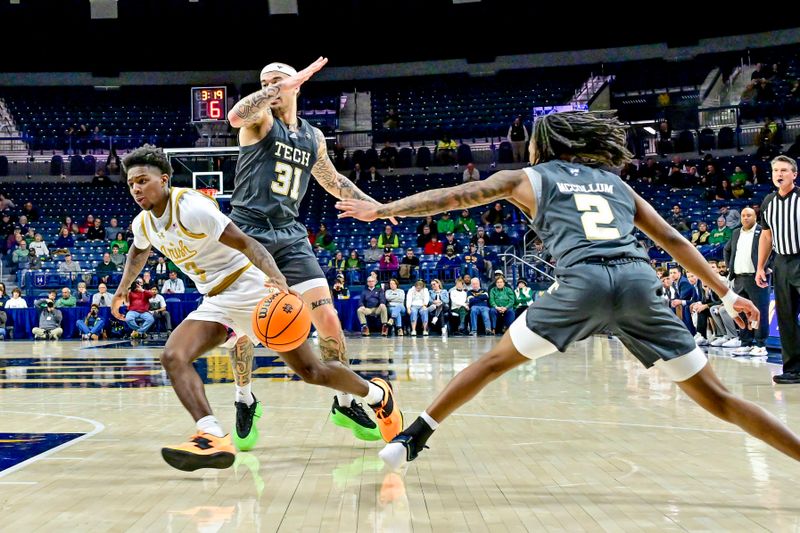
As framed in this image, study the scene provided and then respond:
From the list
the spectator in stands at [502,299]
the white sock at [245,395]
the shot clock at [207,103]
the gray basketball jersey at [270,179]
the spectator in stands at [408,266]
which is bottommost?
the spectator in stands at [502,299]

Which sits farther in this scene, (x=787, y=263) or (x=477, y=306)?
(x=477, y=306)

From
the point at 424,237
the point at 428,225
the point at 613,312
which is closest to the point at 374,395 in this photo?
the point at 613,312

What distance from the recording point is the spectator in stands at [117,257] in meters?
20.2

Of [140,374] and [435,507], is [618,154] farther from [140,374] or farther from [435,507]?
[140,374]

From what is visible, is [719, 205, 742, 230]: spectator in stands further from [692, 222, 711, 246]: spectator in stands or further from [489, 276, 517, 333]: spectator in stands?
→ [489, 276, 517, 333]: spectator in stands

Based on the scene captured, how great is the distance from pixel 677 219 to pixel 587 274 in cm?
1806

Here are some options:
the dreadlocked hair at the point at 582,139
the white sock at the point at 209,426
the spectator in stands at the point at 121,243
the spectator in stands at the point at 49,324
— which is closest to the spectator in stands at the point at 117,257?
the spectator in stands at the point at 121,243

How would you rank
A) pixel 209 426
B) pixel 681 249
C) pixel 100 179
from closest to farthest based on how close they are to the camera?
pixel 681 249 < pixel 209 426 < pixel 100 179

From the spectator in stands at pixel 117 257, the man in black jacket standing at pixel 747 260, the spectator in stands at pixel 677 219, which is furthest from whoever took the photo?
the spectator in stands at pixel 117 257

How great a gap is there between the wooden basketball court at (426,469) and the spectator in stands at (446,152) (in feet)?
62.1

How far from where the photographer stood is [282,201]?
482 centimetres

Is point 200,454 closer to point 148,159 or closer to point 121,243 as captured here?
point 148,159

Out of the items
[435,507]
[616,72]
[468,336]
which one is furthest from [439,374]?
[616,72]

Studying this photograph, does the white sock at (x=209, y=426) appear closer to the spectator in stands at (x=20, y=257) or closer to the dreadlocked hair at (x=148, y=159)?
the dreadlocked hair at (x=148, y=159)
